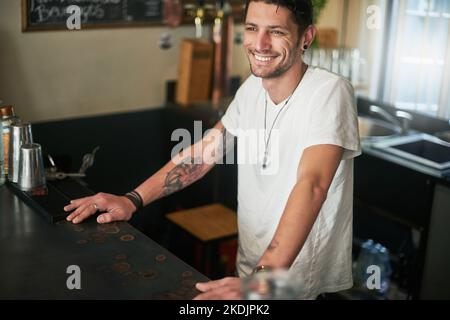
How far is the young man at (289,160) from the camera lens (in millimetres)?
1801

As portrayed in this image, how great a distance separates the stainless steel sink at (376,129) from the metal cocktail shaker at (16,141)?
194cm

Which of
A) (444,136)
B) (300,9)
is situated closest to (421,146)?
(444,136)

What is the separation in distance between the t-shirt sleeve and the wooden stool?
140 cm

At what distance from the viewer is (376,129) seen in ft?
12.3

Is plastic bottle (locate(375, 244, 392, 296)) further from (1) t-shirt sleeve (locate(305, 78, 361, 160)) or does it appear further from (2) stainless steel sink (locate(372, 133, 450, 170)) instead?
(1) t-shirt sleeve (locate(305, 78, 361, 160))

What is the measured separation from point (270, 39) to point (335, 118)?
31cm

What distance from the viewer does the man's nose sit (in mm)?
1903

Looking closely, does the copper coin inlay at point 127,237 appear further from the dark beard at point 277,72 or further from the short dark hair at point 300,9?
the short dark hair at point 300,9

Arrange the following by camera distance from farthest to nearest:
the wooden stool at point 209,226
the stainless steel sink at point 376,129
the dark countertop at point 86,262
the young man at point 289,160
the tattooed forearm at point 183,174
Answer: the stainless steel sink at point 376,129
the wooden stool at point 209,226
the tattooed forearm at point 183,174
the young man at point 289,160
the dark countertop at point 86,262

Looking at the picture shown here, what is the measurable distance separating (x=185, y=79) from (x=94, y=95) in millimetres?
577

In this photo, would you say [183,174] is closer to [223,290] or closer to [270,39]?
[270,39]

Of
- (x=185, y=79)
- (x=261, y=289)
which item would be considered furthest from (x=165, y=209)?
(x=261, y=289)

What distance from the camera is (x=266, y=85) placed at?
2.04 m

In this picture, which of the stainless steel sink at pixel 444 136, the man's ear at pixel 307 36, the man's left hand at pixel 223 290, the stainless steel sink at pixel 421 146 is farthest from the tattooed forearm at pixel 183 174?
the stainless steel sink at pixel 444 136
